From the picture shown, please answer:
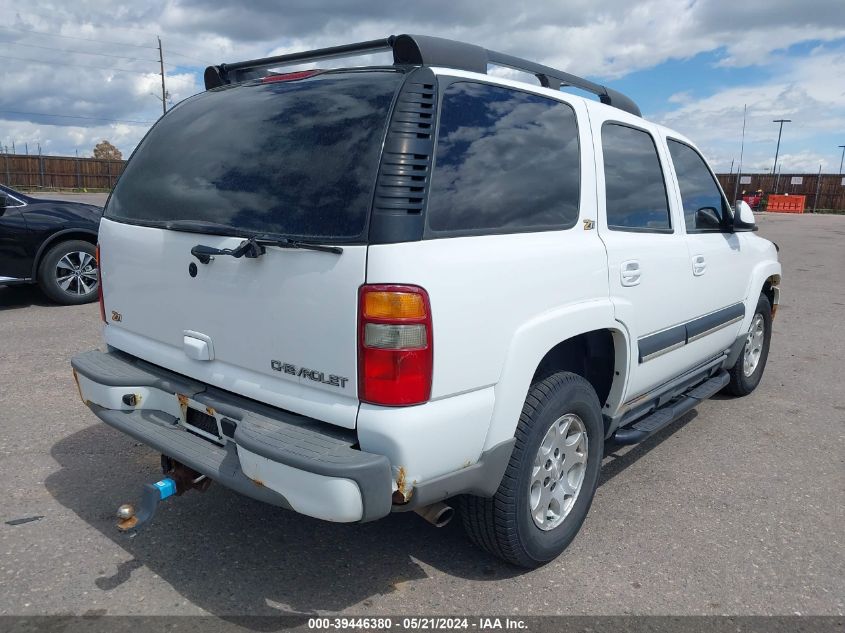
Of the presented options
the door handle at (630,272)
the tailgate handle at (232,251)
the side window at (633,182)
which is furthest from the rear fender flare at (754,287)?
the tailgate handle at (232,251)

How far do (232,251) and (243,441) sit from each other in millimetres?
686

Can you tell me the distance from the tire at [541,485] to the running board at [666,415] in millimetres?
432

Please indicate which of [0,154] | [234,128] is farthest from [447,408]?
[0,154]

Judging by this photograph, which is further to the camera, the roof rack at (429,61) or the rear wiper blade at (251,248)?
the roof rack at (429,61)

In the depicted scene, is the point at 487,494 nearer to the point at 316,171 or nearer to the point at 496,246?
the point at 496,246

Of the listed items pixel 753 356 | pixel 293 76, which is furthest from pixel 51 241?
pixel 753 356

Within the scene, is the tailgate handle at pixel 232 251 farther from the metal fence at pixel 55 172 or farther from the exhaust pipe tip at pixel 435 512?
the metal fence at pixel 55 172

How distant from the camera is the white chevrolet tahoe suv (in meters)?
2.26

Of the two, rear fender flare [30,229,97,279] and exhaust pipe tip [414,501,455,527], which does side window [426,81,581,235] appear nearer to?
exhaust pipe tip [414,501,455,527]

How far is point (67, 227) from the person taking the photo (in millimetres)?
7922

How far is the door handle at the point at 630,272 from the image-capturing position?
322 centimetres

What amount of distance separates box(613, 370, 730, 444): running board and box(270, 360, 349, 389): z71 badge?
183cm

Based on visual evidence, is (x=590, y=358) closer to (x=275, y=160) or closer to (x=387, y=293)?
(x=387, y=293)

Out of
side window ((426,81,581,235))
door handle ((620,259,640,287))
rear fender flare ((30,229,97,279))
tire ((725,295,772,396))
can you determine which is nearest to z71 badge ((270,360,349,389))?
side window ((426,81,581,235))
